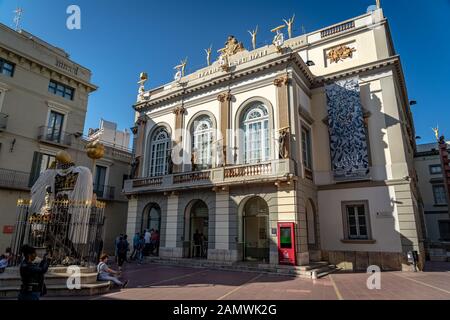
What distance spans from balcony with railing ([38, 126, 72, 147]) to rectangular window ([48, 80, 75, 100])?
10.3ft

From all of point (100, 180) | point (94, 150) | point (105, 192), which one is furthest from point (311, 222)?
point (100, 180)

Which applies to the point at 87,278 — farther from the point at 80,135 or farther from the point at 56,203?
the point at 80,135

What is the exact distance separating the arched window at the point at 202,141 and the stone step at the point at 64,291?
35.1 ft

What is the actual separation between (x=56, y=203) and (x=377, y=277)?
1247 centimetres

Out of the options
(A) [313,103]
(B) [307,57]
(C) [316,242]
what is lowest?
(C) [316,242]

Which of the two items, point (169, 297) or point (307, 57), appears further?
point (307, 57)

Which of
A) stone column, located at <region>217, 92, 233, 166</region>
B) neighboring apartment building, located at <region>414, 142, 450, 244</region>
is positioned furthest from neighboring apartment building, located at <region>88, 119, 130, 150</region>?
neighboring apartment building, located at <region>414, 142, 450, 244</region>

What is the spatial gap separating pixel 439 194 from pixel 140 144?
31.8 meters

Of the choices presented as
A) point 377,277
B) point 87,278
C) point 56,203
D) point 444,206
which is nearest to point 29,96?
point 56,203

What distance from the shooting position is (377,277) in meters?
11.8

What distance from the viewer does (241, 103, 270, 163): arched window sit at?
656 inches

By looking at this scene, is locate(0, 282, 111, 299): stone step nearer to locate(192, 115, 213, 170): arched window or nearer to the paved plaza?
the paved plaza

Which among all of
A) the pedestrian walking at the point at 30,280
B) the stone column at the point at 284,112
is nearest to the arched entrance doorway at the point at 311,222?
the stone column at the point at 284,112

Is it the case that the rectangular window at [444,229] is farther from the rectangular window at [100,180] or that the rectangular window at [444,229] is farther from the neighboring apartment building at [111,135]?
the neighboring apartment building at [111,135]
